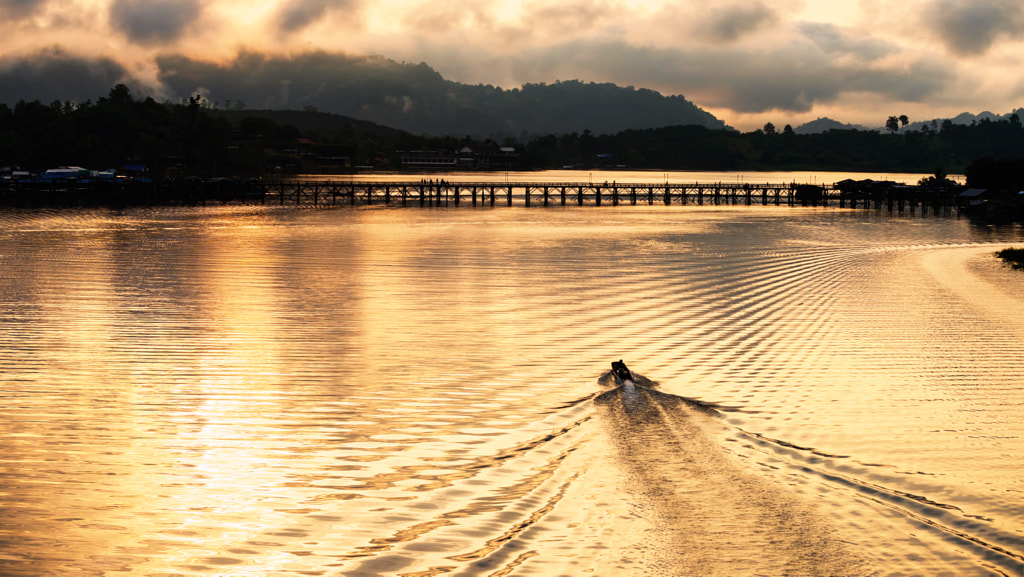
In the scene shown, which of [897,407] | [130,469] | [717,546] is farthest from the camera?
[897,407]

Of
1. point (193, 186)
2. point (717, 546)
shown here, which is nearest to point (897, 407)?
point (717, 546)

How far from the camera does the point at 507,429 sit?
48.0 feet

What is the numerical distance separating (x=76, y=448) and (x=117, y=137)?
16699cm

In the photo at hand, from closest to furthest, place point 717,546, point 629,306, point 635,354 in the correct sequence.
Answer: point 717,546, point 635,354, point 629,306

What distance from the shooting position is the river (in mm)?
10008

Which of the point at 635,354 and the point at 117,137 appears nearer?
the point at 635,354

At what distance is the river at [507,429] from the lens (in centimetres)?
1001

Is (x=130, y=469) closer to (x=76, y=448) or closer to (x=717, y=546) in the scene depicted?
(x=76, y=448)

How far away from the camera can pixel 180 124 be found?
191 meters

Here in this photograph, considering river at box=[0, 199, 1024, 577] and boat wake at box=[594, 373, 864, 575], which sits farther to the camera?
river at box=[0, 199, 1024, 577]

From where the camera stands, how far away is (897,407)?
653 inches

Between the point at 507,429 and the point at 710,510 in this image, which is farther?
the point at 507,429

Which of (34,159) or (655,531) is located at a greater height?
(34,159)

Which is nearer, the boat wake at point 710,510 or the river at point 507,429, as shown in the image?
the boat wake at point 710,510
